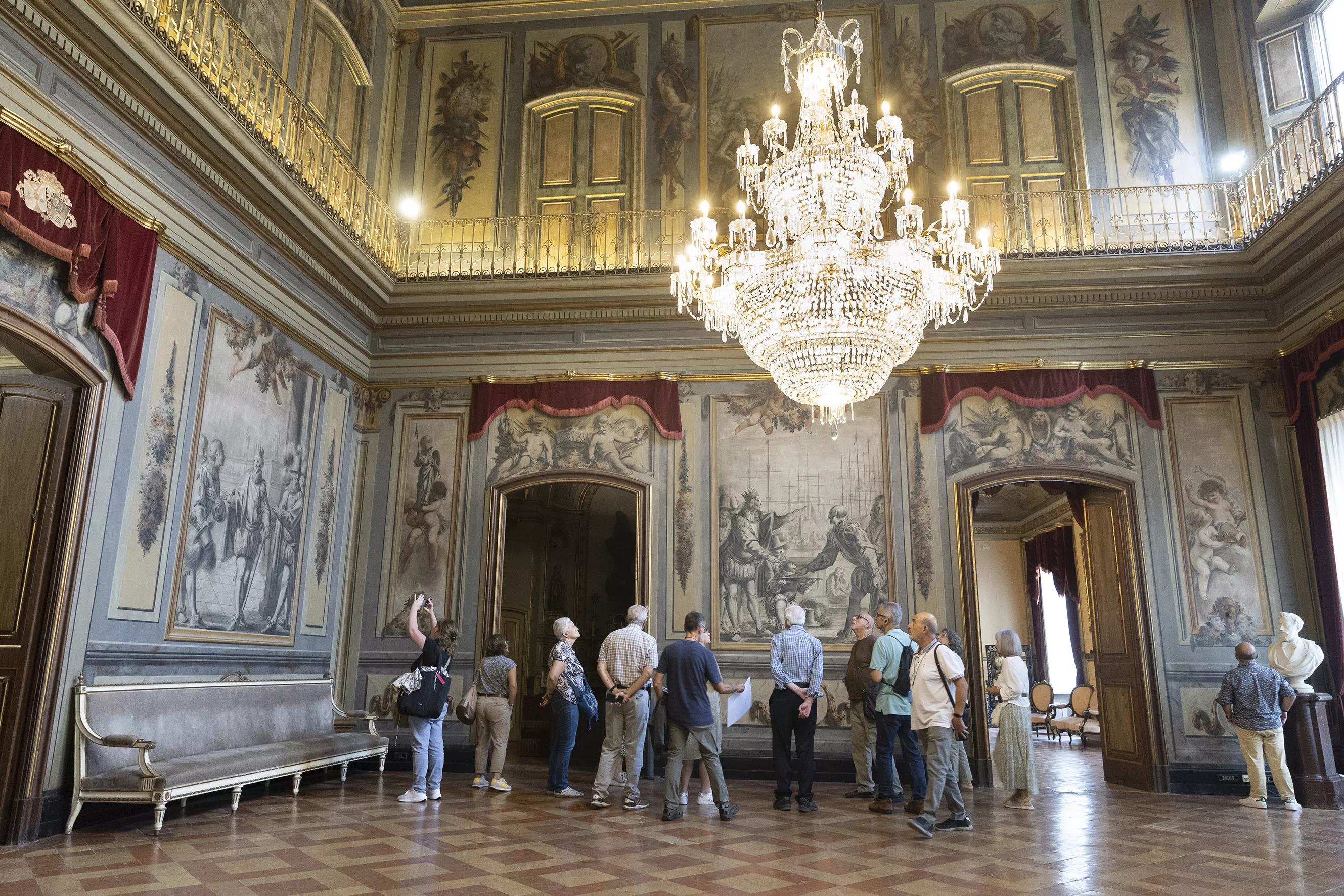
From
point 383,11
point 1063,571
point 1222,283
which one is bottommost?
point 1063,571

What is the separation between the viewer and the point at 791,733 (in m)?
6.50

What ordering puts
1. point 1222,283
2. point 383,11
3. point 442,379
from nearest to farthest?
1. point 1222,283
2. point 442,379
3. point 383,11

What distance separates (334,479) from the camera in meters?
9.07

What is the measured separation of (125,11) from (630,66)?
604 centimetres

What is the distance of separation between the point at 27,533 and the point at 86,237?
1827 millimetres

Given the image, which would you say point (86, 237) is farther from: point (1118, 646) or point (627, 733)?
point (1118, 646)

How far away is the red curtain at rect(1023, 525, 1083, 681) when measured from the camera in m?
15.4

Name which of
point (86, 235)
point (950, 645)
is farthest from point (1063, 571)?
point (86, 235)

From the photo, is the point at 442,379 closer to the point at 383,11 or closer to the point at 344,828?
the point at 383,11

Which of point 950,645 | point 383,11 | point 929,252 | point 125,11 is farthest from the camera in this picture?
point 383,11

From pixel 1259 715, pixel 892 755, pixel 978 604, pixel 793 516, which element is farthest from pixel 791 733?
pixel 1259 715

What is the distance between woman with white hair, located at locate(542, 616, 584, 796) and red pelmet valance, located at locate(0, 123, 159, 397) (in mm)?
3457

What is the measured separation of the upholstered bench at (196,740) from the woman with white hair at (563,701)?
72.5 inches

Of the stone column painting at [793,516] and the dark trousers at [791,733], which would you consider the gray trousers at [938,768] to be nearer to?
the dark trousers at [791,733]
